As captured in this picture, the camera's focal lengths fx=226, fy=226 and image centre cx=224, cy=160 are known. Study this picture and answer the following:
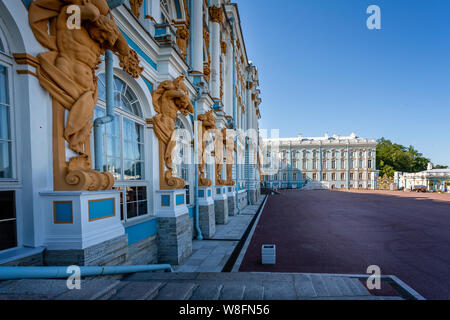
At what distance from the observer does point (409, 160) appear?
200 ft

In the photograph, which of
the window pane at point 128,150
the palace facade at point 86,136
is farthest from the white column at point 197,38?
the window pane at point 128,150

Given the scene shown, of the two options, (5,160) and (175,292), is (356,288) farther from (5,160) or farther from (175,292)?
(5,160)

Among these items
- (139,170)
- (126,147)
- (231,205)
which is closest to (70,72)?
(126,147)

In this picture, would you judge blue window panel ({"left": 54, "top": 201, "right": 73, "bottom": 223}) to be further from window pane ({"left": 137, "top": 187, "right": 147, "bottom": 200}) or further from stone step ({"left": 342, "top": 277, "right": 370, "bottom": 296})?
stone step ({"left": 342, "top": 277, "right": 370, "bottom": 296})

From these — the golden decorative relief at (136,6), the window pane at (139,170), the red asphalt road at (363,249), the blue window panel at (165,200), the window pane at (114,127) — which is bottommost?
the red asphalt road at (363,249)

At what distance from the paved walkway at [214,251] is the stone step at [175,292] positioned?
10.3 feet

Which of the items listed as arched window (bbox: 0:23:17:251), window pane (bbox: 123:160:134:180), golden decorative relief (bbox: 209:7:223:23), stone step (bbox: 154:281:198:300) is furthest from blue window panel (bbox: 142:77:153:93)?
golden decorative relief (bbox: 209:7:223:23)

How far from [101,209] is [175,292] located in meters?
1.70

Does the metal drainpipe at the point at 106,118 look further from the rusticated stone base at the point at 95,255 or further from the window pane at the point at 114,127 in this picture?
the rusticated stone base at the point at 95,255

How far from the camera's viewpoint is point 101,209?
332 cm

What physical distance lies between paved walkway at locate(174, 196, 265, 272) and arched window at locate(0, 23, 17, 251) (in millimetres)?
3581

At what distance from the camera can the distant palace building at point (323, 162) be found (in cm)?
5350

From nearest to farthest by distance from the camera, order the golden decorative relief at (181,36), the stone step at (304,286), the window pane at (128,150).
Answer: the stone step at (304,286), the window pane at (128,150), the golden decorative relief at (181,36)
